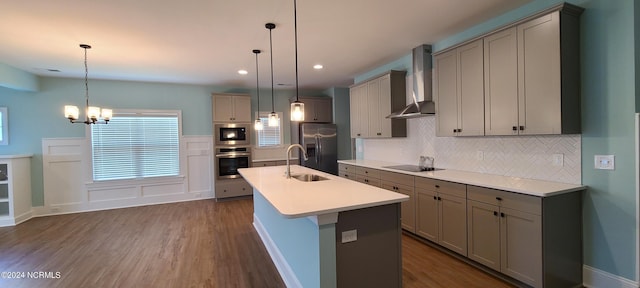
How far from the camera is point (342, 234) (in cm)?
204

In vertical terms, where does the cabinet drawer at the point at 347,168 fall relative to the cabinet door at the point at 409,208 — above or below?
above

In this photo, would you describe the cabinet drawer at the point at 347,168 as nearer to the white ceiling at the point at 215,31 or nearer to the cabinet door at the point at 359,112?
the cabinet door at the point at 359,112

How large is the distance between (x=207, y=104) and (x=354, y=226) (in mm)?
5275

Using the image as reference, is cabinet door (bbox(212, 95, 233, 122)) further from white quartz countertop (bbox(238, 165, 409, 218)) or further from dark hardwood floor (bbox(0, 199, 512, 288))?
white quartz countertop (bbox(238, 165, 409, 218))

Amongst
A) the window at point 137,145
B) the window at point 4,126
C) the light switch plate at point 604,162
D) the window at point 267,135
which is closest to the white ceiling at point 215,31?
the window at point 4,126

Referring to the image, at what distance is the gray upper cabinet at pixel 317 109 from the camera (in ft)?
22.4

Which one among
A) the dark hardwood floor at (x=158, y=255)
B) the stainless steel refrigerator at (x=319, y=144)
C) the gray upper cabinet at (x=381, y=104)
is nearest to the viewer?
the dark hardwood floor at (x=158, y=255)

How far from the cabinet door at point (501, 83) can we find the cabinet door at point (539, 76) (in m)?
0.06

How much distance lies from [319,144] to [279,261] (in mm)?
3802

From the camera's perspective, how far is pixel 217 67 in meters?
4.69

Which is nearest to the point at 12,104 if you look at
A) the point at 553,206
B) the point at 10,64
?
the point at 10,64

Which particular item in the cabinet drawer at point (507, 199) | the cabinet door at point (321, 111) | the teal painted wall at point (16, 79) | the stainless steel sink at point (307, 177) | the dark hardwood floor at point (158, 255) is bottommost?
the dark hardwood floor at point (158, 255)

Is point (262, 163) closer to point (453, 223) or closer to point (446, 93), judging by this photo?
point (446, 93)

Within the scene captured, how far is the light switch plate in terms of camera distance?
2244 millimetres
